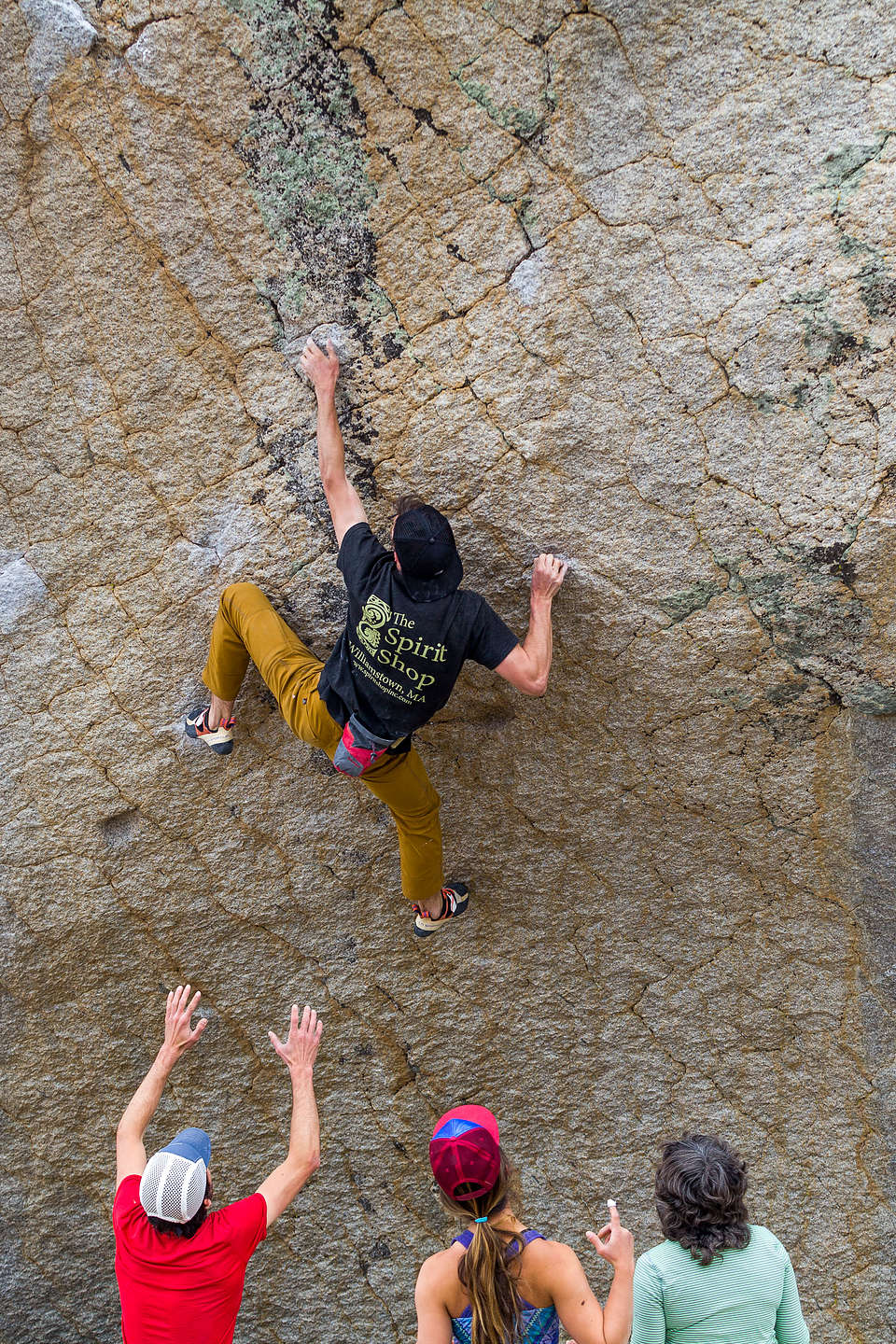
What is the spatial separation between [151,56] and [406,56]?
1.56 ft

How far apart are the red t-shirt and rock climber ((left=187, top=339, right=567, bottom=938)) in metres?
0.79

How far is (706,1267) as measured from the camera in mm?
1614

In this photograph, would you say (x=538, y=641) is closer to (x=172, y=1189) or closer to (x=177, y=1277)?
(x=172, y=1189)

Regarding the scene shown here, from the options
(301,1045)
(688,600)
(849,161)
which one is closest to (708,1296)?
(301,1045)

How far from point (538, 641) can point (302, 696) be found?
47 cm

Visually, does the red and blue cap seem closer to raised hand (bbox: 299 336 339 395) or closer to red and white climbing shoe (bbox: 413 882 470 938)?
red and white climbing shoe (bbox: 413 882 470 938)

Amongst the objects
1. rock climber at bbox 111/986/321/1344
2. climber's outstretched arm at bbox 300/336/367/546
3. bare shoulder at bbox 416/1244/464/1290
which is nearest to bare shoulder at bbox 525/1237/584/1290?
bare shoulder at bbox 416/1244/464/1290

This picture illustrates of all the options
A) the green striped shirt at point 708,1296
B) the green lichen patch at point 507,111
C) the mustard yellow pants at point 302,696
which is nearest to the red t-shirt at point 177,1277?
the green striped shirt at point 708,1296

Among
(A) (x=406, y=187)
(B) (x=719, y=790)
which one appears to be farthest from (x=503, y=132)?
(B) (x=719, y=790)

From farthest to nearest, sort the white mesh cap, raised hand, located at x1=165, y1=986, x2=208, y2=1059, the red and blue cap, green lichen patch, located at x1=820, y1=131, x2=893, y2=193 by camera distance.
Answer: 1. raised hand, located at x1=165, y1=986, x2=208, y2=1059
2. green lichen patch, located at x1=820, y1=131, x2=893, y2=193
3. the white mesh cap
4. the red and blue cap

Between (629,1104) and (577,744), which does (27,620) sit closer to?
(577,744)

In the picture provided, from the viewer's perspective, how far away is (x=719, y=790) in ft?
7.34

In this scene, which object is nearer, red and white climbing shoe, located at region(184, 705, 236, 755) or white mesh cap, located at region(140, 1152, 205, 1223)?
white mesh cap, located at region(140, 1152, 205, 1223)

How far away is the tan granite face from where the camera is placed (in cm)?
191
